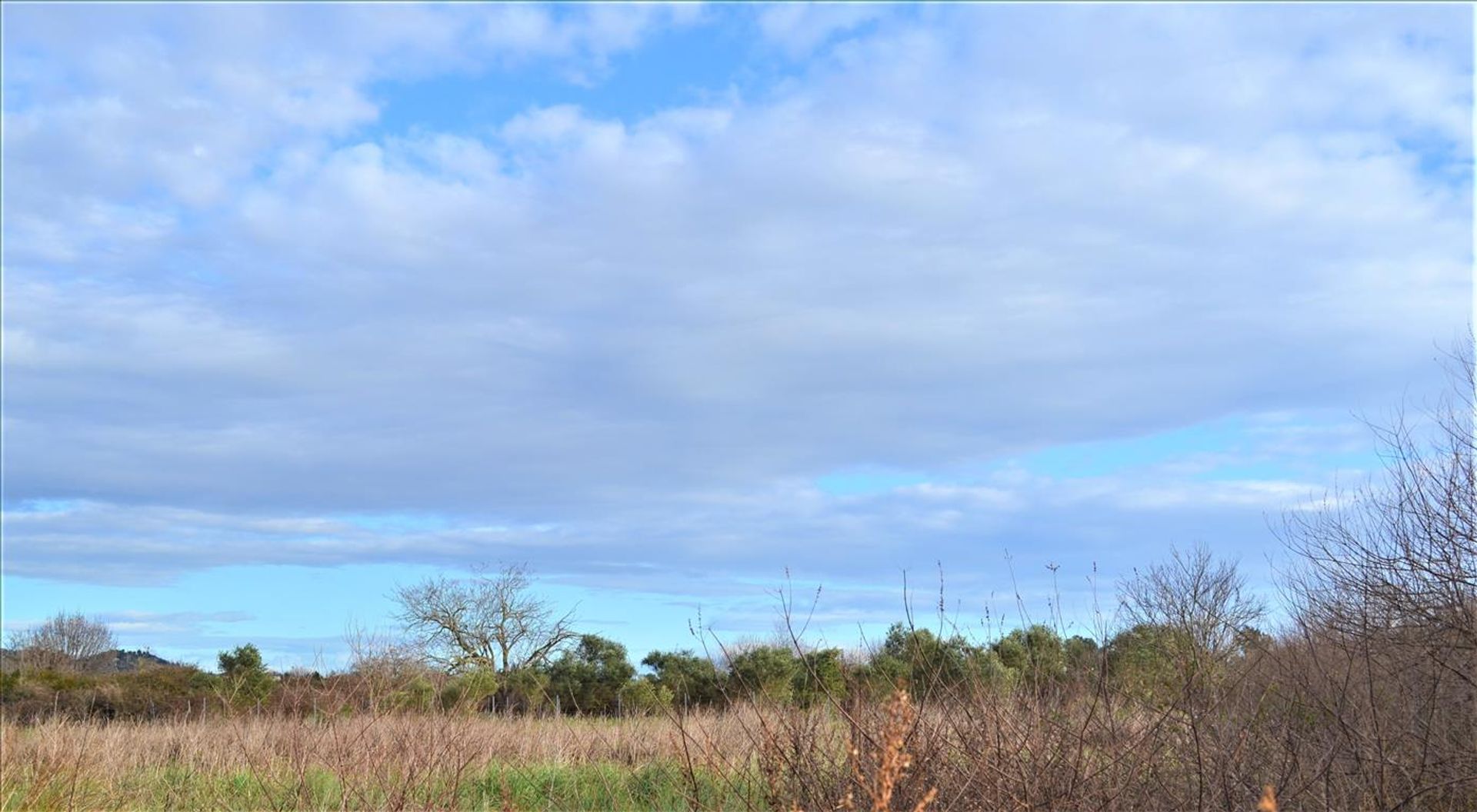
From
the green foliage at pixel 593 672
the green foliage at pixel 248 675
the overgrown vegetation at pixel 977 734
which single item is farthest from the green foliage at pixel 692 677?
Result: the green foliage at pixel 248 675

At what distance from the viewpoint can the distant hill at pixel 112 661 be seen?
128 feet

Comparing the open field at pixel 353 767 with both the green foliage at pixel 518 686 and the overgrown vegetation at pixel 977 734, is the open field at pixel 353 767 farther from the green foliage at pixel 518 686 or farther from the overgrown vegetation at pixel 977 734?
the green foliage at pixel 518 686

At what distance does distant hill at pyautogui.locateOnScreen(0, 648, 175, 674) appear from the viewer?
128 feet

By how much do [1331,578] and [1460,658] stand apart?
14.6 feet

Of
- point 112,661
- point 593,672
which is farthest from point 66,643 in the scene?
point 593,672

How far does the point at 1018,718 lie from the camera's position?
661 cm

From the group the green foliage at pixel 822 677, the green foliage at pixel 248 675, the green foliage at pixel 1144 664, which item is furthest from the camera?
the green foliage at pixel 248 675

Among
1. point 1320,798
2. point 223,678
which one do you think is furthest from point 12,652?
point 1320,798

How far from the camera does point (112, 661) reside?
148 ft

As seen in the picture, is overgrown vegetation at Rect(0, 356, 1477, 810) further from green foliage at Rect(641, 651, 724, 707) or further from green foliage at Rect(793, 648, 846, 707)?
green foliage at Rect(641, 651, 724, 707)

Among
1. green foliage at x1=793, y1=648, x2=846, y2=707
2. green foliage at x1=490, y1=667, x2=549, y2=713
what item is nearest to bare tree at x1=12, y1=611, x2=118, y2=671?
green foliage at x1=490, y1=667, x2=549, y2=713

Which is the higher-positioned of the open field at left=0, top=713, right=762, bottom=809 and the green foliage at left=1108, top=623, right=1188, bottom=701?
the green foliage at left=1108, top=623, right=1188, bottom=701

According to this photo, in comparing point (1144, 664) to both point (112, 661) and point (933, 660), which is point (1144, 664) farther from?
point (112, 661)

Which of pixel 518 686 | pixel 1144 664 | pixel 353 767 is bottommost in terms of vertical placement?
pixel 353 767
